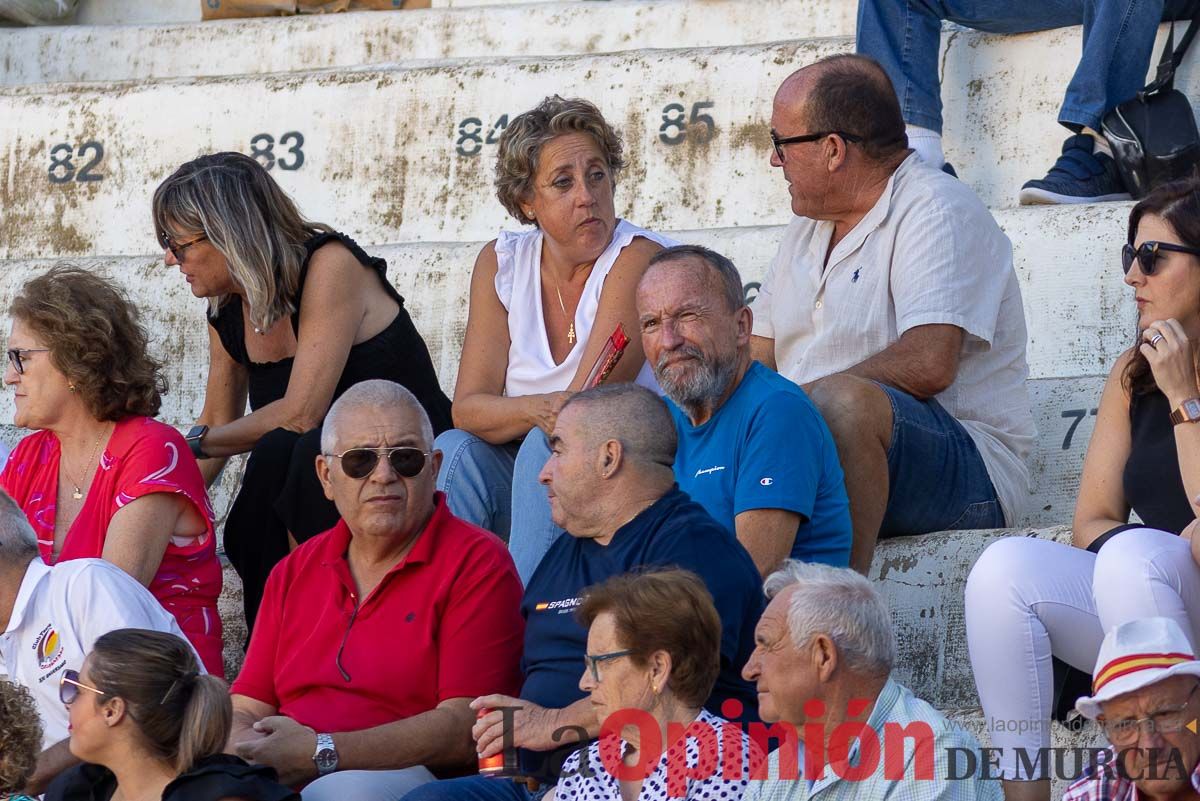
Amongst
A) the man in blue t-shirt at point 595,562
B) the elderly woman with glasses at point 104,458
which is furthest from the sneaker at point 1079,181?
the elderly woman with glasses at point 104,458

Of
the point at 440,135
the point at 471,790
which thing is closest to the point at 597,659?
the point at 471,790

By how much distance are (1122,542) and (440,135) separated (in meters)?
3.51

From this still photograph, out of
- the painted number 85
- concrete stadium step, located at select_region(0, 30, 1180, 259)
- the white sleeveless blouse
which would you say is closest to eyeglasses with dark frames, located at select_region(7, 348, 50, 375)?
the white sleeveless blouse

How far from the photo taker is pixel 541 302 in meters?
4.75

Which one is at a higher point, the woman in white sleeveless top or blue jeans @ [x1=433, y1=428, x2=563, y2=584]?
the woman in white sleeveless top

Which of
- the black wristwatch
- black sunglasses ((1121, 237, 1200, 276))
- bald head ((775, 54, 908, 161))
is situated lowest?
the black wristwatch

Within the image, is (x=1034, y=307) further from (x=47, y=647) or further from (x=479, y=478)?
(x=47, y=647)

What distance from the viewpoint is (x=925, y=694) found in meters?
4.10

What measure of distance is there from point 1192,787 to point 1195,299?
121cm

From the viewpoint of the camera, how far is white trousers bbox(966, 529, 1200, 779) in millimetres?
3385

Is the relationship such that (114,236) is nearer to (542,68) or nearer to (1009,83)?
(542,68)

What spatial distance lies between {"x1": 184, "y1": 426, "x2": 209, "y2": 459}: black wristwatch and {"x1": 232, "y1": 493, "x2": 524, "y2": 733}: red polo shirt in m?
0.94

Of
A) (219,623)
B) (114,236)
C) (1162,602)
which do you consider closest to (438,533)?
(219,623)

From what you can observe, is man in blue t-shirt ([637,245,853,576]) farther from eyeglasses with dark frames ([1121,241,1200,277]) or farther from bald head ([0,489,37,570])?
bald head ([0,489,37,570])
